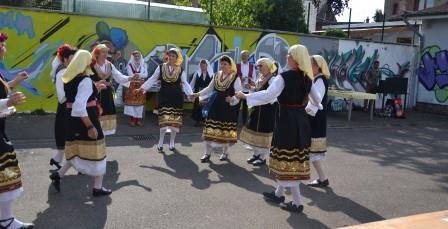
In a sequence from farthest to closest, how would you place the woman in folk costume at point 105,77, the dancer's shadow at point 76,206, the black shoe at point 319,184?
1. the woman in folk costume at point 105,77
2. the black shoe at point 319,184
3. the dancer's shadow at point 76,206

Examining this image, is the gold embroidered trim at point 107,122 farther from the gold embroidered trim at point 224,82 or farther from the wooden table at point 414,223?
the wooden table at point 414,223

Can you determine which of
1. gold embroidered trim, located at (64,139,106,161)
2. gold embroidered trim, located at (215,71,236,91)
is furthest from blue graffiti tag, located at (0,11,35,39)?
gold embroidered trim, located at (64,139,106,161)

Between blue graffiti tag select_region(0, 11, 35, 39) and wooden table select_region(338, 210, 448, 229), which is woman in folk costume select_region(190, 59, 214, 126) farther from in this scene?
wooden table select_region(338, 210, 448, 229)

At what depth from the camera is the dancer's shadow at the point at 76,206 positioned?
5.16 m

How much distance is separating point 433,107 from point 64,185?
1603 centimetres

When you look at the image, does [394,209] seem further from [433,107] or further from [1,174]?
[433,107]

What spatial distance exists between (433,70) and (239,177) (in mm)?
13947

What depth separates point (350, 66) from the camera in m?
17.7

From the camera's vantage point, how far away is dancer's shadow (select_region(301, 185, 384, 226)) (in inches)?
236

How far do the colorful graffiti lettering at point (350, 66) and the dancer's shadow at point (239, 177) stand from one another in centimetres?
982

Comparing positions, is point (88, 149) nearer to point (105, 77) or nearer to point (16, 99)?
point (16, 99)

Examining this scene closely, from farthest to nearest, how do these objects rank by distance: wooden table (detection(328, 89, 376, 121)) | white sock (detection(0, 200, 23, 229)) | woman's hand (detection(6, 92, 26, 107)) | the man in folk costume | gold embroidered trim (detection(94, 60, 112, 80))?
1. wooden table (detection(328, 89, 376, 121))
2. the man in folk costume
3. gold embroidered trim (detection(94, 60, 112, 80))
4. white sock (detection(0, 200, 23, 229))
5. woman's hand (detection(6, 92, 26, 107))

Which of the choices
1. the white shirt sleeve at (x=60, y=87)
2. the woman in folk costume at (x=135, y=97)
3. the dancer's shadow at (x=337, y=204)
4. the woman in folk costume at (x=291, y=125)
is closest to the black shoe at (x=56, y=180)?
the white shirt sleeve at (x=60, y=87)

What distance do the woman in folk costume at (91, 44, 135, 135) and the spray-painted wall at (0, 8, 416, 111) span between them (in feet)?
13.2
